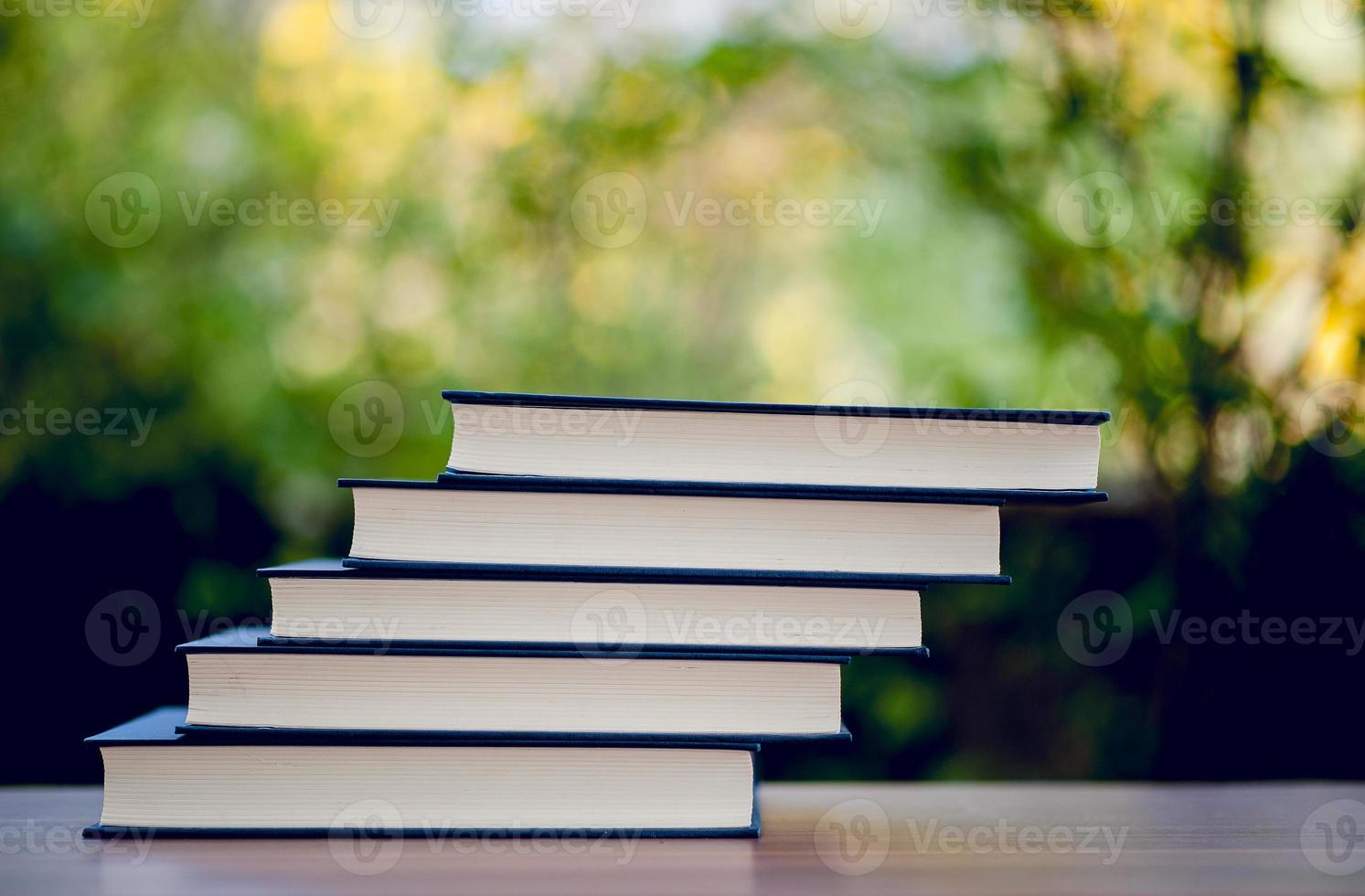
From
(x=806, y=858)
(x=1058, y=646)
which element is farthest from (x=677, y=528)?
(x=1058, y=646)

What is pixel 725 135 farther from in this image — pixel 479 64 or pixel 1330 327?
pixel 1330 327

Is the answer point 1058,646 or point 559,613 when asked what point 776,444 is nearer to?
point 559,613

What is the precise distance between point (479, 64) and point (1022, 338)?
2.85ft

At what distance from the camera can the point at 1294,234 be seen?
1229 millimetres

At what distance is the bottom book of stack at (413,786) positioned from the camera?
59 centimetres

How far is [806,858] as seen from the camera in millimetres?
581

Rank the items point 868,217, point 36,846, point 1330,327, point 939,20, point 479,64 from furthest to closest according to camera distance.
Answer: point 868,217 < point 479,64 < point 939,20 < point 1330,327 < point 36,846

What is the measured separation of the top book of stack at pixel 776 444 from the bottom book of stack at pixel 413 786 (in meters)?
0.16

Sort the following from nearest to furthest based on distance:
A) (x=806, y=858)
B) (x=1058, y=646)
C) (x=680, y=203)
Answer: (x=806, y=858) → (x=1058, y=646) → (x=680, y=203)

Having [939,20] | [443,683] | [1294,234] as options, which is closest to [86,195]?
[443,683]

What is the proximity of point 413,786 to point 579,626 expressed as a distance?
0.45 ft

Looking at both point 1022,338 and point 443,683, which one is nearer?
point 443,683

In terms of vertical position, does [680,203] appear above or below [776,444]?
above

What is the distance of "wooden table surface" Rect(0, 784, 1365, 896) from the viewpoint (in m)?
0.52
